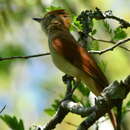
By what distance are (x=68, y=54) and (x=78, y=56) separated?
0.11m

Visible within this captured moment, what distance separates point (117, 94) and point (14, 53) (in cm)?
545

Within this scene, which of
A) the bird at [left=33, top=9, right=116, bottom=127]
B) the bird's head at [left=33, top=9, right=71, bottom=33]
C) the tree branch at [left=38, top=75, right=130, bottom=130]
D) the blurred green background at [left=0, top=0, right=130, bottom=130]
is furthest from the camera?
the blurred green background at [left=0, top=0, right=130, bottom=130]

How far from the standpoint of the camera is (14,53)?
8414 mm

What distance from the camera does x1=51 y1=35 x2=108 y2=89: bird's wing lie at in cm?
417

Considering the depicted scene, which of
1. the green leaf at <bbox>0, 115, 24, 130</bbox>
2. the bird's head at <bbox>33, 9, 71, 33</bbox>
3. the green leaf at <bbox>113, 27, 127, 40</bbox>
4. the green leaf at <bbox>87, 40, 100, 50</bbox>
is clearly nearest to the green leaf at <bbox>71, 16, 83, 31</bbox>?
the green leaf at <bbox>87, 40, 100, 50</bbox>

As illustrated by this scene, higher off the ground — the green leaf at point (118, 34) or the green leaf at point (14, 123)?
the green leaf at point (118, 34)

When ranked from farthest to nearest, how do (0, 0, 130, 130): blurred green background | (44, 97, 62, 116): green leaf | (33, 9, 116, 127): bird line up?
(0, 0, 130, 130): blurred green background < (33, 9, 116, 127): bird < (44, 97, 62, 116): green leaf

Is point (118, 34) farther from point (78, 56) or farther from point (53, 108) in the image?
point (53, 108)

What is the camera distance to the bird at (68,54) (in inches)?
167

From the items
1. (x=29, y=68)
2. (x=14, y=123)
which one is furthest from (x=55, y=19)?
(x=29, y=68)

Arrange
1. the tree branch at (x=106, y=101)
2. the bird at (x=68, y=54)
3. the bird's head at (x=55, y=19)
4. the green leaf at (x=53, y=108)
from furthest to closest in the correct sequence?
1. the bird's head at (x=55, y=19)
2. the bird at (x=68, y=54)
3. the green leaf at (x=53, y=108)
4. the tree branch at (x=106, y=101)

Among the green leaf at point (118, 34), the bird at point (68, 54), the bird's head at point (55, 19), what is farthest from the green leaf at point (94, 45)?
the bird's head at point (55, 19)

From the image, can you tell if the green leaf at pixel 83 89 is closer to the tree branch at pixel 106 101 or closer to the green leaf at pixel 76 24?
the green leaf at pixel 76 24

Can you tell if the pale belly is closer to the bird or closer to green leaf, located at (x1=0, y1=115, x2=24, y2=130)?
the bird
